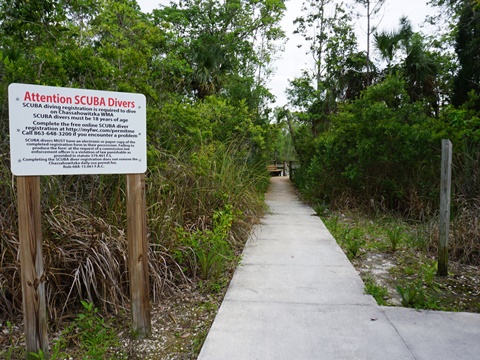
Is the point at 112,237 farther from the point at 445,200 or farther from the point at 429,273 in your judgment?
the point at 445,200

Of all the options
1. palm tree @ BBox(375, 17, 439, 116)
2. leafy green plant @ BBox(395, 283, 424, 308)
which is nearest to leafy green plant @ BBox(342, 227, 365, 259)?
leafy green plant @ BBox(395, 283, 424, 308)

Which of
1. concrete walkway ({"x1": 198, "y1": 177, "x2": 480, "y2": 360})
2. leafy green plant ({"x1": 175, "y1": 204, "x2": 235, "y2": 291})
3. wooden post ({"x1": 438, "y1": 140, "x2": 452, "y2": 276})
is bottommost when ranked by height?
concrete walkway ({"x1": 198, "y1": 177, "x2": 480, "y2": 360})

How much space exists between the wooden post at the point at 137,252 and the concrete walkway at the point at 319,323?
591 mm

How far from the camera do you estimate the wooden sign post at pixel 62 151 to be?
7.34ft

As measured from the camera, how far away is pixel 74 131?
7.88 feet

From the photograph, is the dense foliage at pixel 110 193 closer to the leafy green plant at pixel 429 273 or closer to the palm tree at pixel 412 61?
the leafy green plant at pixel 429 273

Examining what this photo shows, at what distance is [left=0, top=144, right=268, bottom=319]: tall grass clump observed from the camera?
3131 mm

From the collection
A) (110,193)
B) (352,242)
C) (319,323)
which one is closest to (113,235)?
(110,193)

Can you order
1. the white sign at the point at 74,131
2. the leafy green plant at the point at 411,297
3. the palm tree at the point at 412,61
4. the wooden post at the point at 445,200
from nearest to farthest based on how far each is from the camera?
the white sign at the point at 74,131 → the leafy green plant at the point at 411,297 → the wooden post at the point at 445,200 → the palm tree at the point at 412,61

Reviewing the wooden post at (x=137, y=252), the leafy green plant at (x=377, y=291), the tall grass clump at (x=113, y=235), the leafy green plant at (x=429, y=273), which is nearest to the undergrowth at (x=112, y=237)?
the tall grass clump at (x=113, y=235)

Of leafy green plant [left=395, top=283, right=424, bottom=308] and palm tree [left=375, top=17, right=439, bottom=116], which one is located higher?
palm tree [left=375, top=17, right=439, bottom=116]

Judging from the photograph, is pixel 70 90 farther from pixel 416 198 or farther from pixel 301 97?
pixel 301 97

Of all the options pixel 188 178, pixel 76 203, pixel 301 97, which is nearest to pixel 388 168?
pixel 188 178

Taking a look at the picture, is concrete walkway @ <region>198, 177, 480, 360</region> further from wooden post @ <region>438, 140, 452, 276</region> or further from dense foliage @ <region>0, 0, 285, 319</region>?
wooden post @ <region>438, 140, 452, 276</region>
